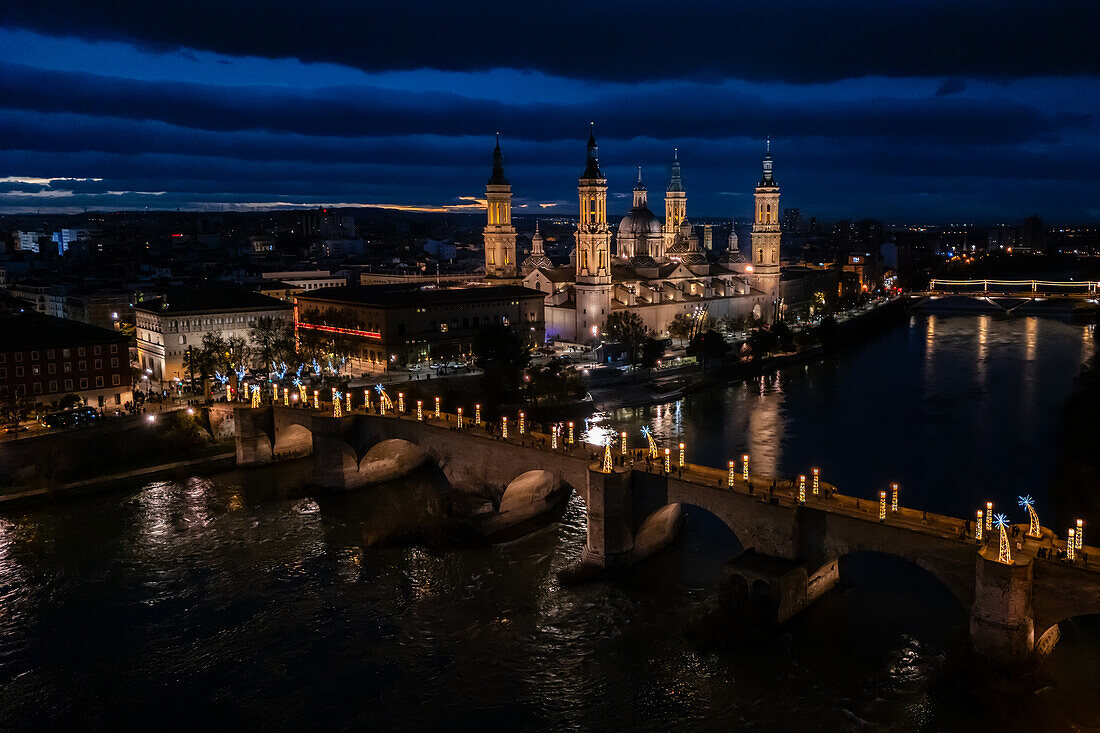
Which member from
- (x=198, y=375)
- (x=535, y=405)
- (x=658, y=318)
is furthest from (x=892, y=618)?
(x=658, y=318)

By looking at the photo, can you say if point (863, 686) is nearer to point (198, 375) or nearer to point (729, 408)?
point (729, 408)

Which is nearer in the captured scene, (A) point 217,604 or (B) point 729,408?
(A) point 217,604

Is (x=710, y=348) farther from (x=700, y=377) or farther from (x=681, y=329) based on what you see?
(x=681, y=329)

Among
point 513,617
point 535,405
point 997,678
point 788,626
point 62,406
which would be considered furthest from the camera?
point 535,405

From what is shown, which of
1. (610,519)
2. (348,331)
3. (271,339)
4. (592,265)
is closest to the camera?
(610,519)

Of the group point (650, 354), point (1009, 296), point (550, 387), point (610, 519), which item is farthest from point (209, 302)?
point (1009, 296)

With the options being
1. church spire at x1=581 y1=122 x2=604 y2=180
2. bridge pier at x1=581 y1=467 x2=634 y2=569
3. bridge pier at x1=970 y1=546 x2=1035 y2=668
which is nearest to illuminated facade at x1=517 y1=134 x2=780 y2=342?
church spire at x1=581 y1=122 x2=604 y2=180

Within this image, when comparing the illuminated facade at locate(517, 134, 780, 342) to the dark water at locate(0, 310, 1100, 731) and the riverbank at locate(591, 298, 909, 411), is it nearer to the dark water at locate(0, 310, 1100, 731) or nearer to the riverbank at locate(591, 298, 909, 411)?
the riverbank at locate(591, 298, 909, 411)
